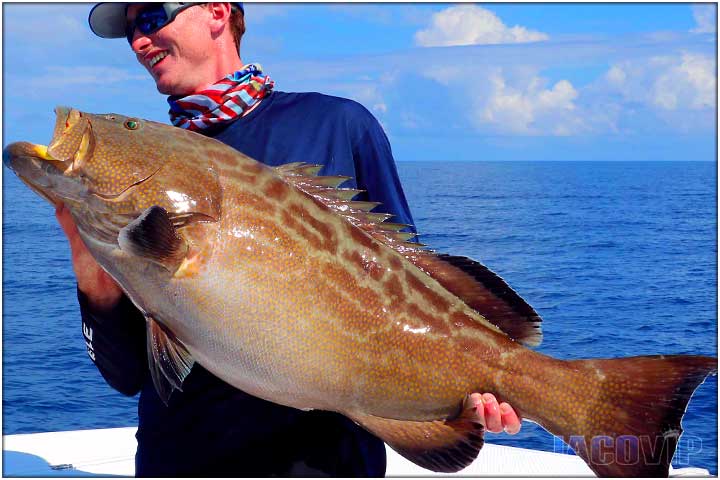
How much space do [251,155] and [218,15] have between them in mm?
527

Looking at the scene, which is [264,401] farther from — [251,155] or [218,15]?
[218,15]

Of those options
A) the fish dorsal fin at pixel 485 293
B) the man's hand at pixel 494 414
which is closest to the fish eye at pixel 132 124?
the fish dorsal fin at pixel 485 293

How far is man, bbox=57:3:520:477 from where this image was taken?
108 inches

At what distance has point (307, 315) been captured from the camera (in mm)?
2395

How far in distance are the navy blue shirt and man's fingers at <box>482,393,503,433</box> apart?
1.71ft

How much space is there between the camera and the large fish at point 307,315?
235 centimetres

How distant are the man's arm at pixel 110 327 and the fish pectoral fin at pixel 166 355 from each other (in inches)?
15.4

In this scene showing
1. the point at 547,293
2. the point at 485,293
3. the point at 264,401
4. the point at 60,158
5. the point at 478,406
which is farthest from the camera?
the point at 547,293

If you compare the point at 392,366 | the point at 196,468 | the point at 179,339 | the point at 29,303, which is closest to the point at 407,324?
the point at 392,366

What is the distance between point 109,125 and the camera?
2506 mm

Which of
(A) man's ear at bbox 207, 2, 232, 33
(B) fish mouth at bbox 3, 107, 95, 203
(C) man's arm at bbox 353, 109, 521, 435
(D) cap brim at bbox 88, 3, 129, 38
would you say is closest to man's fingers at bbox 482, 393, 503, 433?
(C) man's arm at bbox 353, 109, 521, 435

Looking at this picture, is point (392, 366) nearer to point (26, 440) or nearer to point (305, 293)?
point (305, 293)

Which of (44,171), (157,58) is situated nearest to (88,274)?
(44,171)

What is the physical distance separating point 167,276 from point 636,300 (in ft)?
75.5
